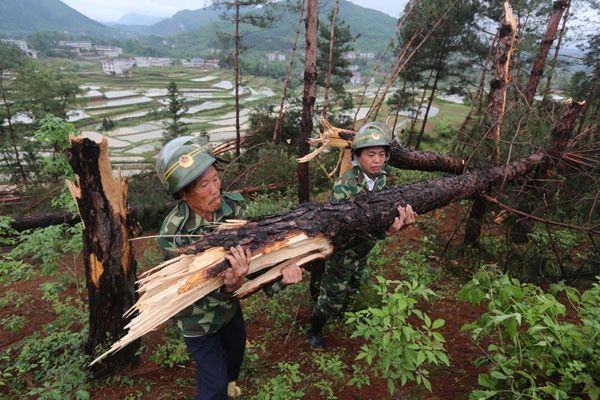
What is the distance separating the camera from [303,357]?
2.96 meters

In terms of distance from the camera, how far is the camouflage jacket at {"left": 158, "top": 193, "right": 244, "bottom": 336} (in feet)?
6.35

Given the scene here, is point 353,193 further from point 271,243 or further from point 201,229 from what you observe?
point 201,229

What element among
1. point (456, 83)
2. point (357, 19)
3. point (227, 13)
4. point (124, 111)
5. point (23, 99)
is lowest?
point (124, 111)

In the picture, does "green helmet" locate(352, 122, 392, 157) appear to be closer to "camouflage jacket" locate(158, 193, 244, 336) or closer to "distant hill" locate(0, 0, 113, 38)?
"camouflage jacket" locate(158, 193, 244, 336)

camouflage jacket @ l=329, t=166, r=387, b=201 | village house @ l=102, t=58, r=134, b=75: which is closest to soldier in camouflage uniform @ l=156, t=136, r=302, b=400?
camouflage jacket @ l=329, t=166, r=387, b=201

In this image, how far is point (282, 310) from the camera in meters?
3.70

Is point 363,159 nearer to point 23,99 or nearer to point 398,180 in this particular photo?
point 398,180

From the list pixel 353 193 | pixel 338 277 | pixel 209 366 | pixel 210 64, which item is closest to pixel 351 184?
pixel 353 193

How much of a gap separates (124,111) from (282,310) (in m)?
50.4

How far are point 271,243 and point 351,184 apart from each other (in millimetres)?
1372

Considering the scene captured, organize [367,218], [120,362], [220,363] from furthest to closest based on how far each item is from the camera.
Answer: [120,362] → [367,218] → [220,363]

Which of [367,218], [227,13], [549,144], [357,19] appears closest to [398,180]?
[549,144]

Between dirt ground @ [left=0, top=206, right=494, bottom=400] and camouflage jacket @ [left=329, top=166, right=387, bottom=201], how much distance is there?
1.62m

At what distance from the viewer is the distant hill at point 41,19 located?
11806cm
